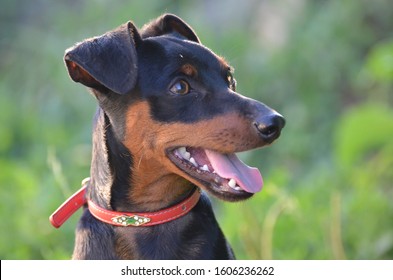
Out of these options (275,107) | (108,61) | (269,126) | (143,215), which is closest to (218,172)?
(269,126)

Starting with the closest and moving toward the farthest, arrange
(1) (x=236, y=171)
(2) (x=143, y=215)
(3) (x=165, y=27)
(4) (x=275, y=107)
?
(1) (x=236, y=171) < (2) (x=143, y=215) < (3) (x=165, y=27) < (4) (x=275, y=107)

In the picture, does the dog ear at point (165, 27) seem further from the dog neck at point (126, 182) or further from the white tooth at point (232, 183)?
the white tooth at point (232, 183)

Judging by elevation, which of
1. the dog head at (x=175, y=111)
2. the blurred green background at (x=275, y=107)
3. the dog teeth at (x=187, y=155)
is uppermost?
the dog head at (x=175, y=111)

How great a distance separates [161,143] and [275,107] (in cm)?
486

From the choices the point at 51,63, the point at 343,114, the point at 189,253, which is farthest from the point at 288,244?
the point at 51,63

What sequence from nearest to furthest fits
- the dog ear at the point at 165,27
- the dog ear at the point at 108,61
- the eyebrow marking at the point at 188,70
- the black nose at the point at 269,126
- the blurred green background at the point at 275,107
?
1. the black nose at the point at 269,126
2. the dog ear at the point at 108,61
3. the eyebrow marking at the point at 188,70
4. the dog ear at the point at 165,27
5. the blurred green background at the point at 275,107

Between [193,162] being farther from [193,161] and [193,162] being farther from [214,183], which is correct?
[214,183]

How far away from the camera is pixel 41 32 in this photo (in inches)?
388

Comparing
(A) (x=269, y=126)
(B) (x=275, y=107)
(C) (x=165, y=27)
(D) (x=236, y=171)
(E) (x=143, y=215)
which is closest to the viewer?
(A) (x=269, y=126)

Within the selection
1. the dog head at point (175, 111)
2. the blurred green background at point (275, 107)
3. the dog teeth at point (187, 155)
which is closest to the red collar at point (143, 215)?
the dog head at point (175, 111)

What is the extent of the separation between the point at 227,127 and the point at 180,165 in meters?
0.25

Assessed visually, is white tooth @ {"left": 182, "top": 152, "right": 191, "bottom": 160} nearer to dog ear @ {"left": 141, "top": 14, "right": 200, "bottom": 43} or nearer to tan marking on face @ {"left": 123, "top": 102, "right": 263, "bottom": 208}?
tan marking on face @ {"left": 123, "top": 102, "right": 263, "bottom": 208}

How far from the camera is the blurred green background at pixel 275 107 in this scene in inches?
219

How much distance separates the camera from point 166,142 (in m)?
3.66
